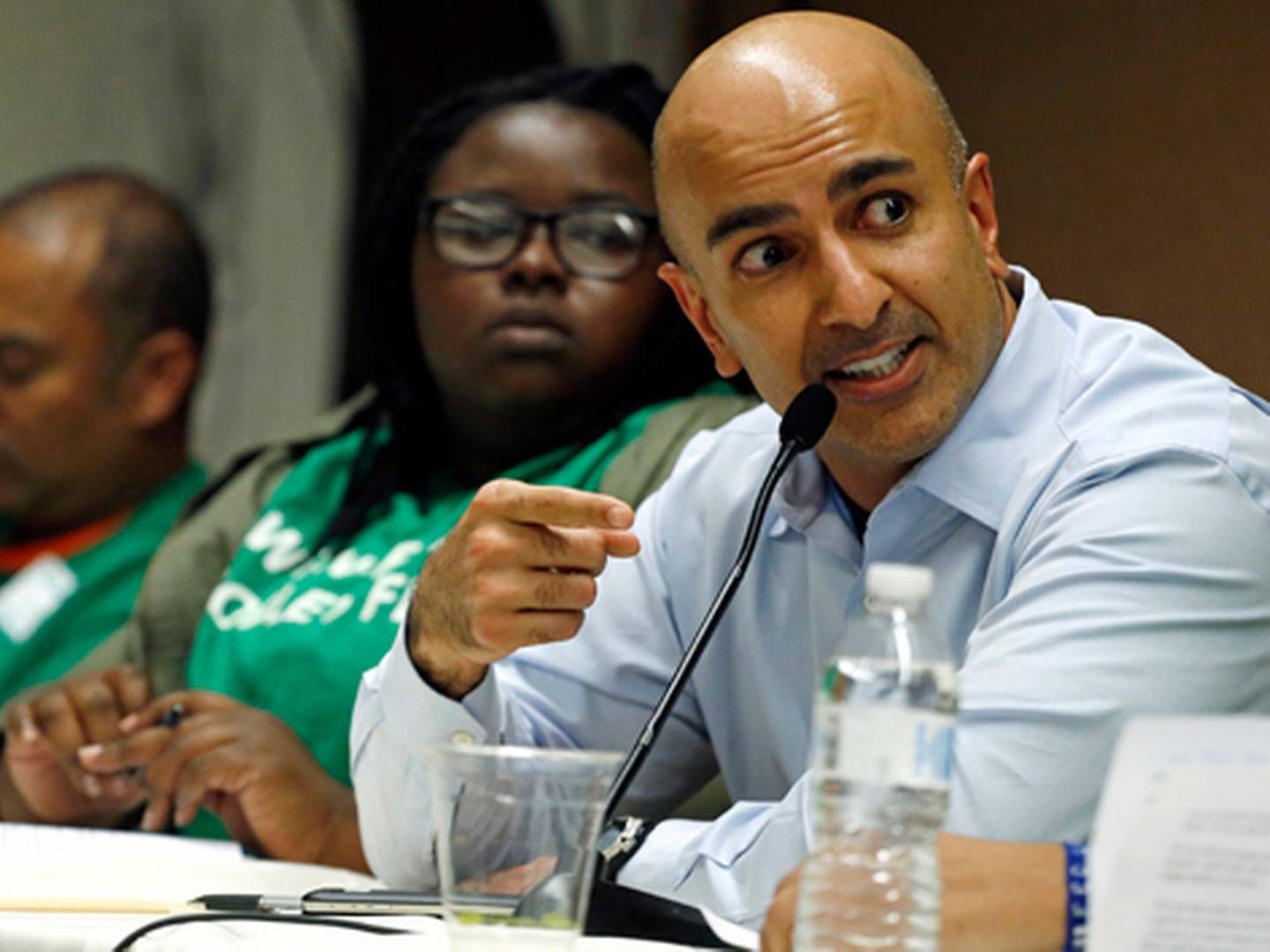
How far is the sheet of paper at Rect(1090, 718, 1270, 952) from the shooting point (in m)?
0.65

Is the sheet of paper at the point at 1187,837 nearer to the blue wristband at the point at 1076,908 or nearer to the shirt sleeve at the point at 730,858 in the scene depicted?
the blue wristband at the point at 1076,908

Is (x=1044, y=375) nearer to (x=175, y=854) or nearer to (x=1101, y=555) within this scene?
(x=1101, y=555)

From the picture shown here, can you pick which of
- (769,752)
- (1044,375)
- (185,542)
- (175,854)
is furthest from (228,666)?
(1044,375)

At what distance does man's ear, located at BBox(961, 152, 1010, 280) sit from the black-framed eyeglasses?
69cm

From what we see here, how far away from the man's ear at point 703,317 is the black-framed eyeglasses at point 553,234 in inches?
22.9

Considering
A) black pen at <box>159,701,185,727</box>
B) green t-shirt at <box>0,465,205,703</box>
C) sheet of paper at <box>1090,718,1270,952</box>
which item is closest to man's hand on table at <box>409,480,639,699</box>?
sheet of paper at <box>1090,718,1270,952</box>

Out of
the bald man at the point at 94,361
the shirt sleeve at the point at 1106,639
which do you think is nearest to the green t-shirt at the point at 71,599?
the bald man at the point at 94,361

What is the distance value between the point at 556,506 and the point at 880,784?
0.46 metres

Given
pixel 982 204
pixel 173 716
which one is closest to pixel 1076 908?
pixel 982 204

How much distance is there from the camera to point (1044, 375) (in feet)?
4.26

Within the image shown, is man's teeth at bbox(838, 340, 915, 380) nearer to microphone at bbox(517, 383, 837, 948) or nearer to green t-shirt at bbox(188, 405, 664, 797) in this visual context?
microphone at bbox(517, 383, 837, 948)

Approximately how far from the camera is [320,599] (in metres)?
1.98

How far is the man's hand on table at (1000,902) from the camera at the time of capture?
0.80m

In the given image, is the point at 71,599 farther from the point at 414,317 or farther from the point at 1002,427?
the point at 1002,427
